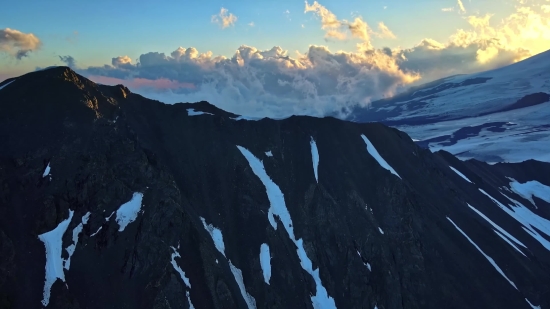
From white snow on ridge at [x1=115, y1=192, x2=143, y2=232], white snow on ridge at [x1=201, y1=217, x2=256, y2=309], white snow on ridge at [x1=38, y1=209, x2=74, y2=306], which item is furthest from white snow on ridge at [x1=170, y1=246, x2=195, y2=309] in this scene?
white snow on ridge at [x1=38, y1=209, x2=74, y2=306]

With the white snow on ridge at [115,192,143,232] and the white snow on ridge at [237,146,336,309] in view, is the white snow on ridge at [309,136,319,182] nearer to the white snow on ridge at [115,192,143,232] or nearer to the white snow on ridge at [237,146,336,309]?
the white snow on ridge at [237,146,336,309]

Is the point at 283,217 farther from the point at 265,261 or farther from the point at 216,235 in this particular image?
the point at 216,235

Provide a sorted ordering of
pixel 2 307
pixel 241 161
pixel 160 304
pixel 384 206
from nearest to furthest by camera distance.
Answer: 1. pixel 2 307
2. pixel 160 304
3. pixel 241 161
4. pixel 384 206

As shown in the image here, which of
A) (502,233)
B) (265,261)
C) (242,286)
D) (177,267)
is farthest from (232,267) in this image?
(502,233)

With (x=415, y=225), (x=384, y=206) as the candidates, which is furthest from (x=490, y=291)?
(x=384, y=206)

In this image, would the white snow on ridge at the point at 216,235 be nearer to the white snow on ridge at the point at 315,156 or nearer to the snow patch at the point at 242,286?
the snow patch at the point at 242,286

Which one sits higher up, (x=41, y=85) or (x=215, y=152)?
(x=41, y=85)

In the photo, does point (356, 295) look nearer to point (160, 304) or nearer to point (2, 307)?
point (160, 304)
